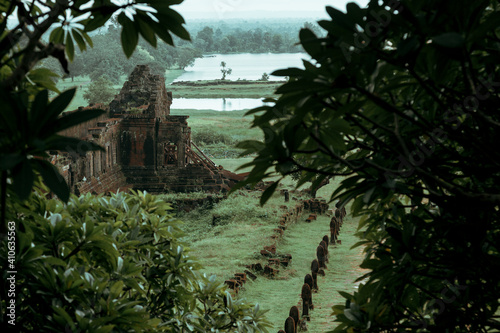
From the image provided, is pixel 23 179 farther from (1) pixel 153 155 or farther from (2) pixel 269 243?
(1) pixel 153 155

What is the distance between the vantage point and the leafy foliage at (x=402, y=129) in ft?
3.11

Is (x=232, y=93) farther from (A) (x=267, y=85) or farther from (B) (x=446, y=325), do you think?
(B) (x=446, y=325)

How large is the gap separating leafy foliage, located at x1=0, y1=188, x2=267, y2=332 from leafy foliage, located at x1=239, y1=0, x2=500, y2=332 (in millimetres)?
843

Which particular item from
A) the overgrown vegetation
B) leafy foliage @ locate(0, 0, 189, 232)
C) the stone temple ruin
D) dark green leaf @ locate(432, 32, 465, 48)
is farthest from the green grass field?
dark green leaf @ locate(432, 32, 465, 48)

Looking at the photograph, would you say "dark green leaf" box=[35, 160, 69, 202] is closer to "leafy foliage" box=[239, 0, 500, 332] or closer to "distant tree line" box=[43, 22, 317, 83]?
"leafy foliage" box=[239, 0, 500, 332]

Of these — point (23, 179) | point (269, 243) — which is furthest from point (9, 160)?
point (269, 243)

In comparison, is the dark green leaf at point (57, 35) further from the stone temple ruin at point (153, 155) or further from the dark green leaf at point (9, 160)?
the stone temple ruin at point (153, 155)

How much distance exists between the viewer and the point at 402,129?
1.54m

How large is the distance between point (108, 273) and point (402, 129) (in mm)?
1333

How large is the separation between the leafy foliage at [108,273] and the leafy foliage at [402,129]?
84 cm

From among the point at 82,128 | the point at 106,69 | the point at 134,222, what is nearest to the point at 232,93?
the point at 106,69

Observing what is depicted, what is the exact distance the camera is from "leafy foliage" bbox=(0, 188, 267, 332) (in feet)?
5.53

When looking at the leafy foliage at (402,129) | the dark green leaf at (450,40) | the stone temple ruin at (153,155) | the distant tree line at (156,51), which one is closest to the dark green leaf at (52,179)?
the leafy foliage at (402,129)

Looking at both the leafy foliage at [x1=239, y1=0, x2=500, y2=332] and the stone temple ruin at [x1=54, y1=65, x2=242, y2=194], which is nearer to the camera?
the leafy foliage at [x1=239, y1=0, x2=500, y2=332]
